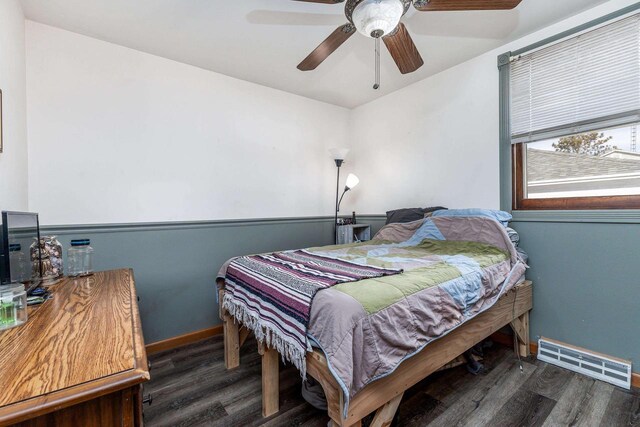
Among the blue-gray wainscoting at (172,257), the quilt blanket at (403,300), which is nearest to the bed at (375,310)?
the quilt blanket at (403,300)

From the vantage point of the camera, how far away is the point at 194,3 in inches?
71.0


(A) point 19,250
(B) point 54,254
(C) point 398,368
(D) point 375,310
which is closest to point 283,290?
(D) point 375,310

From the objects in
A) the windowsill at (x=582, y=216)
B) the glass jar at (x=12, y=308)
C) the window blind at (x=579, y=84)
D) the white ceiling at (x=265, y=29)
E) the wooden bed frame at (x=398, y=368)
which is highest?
the white ceiling at (x=265, y=29)

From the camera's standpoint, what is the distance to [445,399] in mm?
1663

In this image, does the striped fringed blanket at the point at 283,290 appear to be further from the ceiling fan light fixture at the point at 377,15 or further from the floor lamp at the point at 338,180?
the floor lamp at the point at 338,180

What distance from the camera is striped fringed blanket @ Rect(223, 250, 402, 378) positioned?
1238mm

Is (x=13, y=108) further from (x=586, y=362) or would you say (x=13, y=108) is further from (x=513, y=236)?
(x=586, y=362)

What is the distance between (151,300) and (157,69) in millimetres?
1906

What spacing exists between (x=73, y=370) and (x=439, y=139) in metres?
2.94

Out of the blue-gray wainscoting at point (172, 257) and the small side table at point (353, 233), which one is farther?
the small side table at point (353, 233)

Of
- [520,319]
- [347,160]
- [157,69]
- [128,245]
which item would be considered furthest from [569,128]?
[128,245]

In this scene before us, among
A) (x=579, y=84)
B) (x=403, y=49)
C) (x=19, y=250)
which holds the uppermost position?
(x=403, y=49)

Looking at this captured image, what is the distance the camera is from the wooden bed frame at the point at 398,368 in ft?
3.67

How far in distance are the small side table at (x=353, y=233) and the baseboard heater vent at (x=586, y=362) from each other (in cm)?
181
